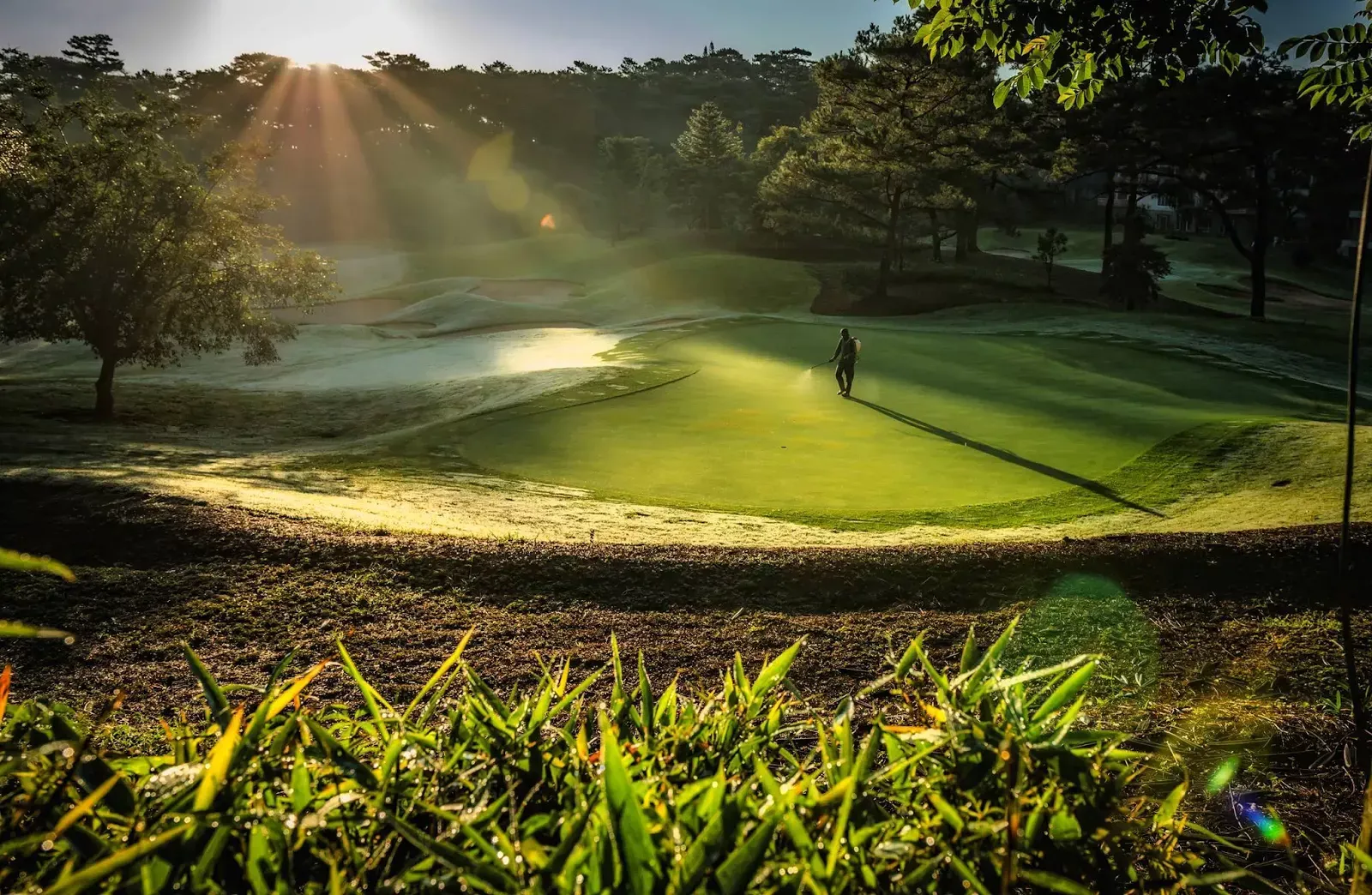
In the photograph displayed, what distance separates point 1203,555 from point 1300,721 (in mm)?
3556

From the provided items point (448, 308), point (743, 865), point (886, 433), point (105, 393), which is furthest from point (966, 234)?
point (743, 865)

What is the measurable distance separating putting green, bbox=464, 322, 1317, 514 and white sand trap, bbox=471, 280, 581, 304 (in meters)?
28.8

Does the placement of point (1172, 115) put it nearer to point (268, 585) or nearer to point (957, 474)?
point (957, 474)

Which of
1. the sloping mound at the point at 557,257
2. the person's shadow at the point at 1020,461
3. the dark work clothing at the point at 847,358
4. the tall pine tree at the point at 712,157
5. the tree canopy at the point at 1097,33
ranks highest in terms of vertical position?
the tall pine tree at the point at 712,157

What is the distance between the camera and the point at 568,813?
138 cm

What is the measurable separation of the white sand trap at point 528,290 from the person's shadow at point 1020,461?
36.9 metres

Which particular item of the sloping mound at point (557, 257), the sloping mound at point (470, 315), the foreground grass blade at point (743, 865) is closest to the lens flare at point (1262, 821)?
the foreground grass blade at point (743, 865)

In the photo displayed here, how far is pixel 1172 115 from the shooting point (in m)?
38.4

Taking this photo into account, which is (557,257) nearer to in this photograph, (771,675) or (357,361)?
(357,361)

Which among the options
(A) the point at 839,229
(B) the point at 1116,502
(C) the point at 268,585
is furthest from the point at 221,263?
(A) the point at 839,229

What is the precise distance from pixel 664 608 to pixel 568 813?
5.44 metres

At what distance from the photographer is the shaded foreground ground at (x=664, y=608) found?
4.83m

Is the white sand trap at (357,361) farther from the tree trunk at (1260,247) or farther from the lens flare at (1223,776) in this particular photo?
the tree trunk at (1260,247)

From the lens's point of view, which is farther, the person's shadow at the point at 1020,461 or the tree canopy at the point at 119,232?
the tree canopy at the point at 119,232
